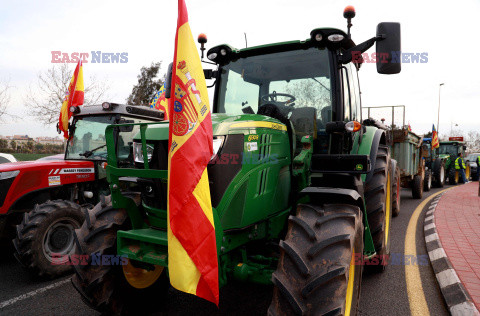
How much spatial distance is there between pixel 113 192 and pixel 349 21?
2.86m

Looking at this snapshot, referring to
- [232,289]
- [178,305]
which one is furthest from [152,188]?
[232,289]

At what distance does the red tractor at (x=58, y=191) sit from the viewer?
4.48m

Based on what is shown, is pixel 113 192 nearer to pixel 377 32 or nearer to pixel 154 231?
pixel 154 231

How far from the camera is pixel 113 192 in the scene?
2.92m

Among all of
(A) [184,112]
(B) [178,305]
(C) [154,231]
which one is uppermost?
(A) [184,112]

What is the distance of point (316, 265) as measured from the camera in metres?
2.26

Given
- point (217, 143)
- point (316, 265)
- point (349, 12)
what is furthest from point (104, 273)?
point (349, 12)

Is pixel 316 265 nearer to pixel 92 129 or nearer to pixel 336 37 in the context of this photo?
pixel 336 37

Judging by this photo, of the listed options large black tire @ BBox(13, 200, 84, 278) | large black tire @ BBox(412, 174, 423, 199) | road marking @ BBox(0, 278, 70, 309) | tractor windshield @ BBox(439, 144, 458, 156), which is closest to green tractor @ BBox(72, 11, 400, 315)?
road marking @ BBox(0, 278, 70, 309)

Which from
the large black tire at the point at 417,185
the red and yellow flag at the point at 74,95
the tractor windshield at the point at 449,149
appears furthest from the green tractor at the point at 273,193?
the tractor windshield at the point at 449,149

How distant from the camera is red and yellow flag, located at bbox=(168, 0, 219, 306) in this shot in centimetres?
223

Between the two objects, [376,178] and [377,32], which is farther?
[376,178]

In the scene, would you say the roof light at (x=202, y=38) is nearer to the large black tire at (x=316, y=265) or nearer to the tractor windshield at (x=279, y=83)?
Result: the tractor windshield at (x=279, y=83)

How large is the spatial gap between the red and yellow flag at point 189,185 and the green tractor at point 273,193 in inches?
9.2
